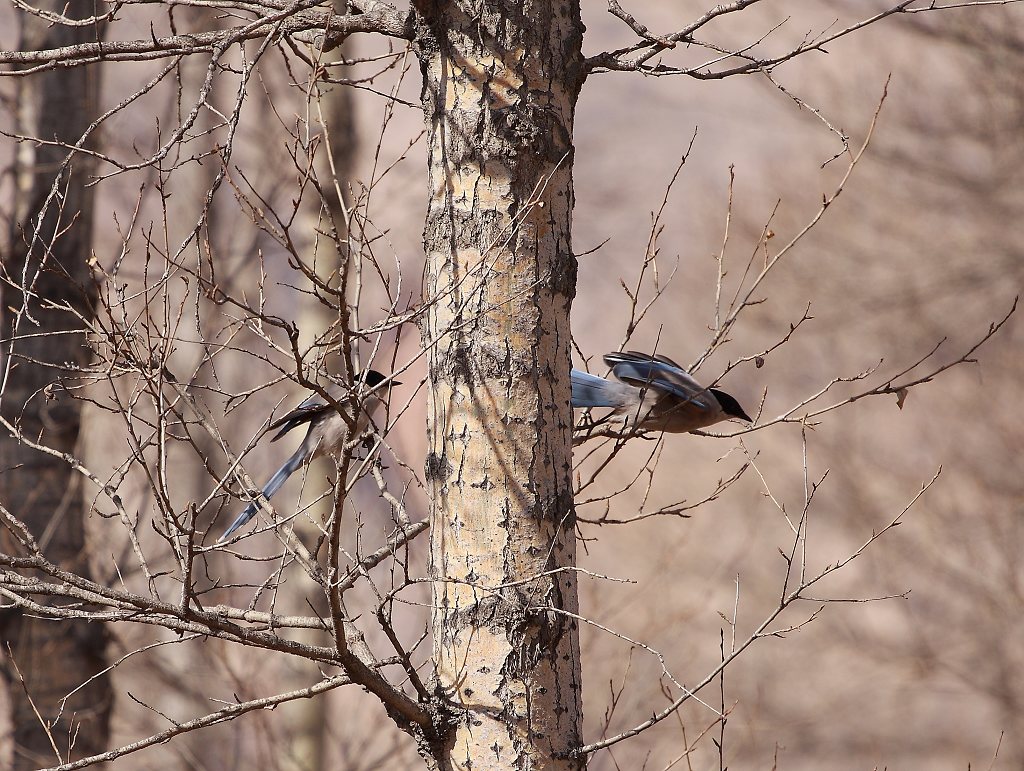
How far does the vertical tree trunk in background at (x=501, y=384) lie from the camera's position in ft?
7.80

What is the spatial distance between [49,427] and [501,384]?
9.97ft

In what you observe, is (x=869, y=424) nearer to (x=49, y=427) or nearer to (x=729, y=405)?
(x=729, y=405)

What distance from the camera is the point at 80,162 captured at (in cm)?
551

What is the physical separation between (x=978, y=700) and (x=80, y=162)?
10255 mm

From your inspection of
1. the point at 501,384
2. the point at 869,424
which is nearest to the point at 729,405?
the point at 501,384

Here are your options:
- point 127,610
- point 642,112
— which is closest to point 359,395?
point 127,610

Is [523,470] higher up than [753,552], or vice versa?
[753,552]

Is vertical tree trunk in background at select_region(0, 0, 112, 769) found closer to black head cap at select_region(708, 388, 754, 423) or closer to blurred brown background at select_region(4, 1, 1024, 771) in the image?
black head cap at select_region(708, 388, 754, 423)

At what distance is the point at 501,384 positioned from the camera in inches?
95.8

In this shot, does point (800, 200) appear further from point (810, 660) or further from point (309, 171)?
point (309, 171)

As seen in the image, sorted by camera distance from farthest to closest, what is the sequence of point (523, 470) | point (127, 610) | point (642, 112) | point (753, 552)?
point (642, 112)
point (753, 552)
point (523, 470)
point (127, 610)

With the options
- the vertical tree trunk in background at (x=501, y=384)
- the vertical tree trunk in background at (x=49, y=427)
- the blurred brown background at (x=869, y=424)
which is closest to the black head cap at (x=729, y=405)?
the vertical tree trunk in background at (x=501, y=384)

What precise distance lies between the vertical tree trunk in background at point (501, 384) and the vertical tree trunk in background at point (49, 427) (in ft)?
9.21

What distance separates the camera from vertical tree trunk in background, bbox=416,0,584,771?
238 cm
